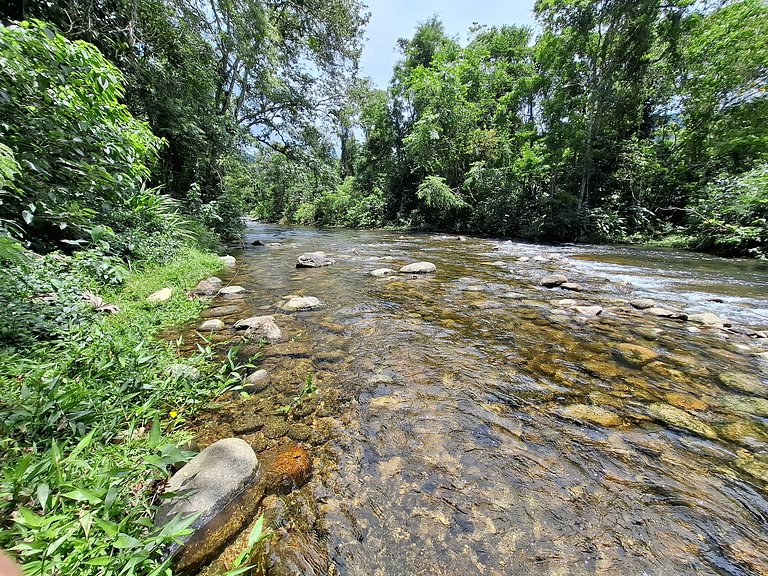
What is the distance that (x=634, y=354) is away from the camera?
120 inches

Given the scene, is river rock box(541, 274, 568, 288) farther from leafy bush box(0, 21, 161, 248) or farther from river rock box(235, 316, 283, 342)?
leafy bush box(0, 21, 161, 248)

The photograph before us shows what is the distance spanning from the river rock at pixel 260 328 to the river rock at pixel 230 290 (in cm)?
137

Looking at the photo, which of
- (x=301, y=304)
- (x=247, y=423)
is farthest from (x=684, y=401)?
(x=301, y=304)

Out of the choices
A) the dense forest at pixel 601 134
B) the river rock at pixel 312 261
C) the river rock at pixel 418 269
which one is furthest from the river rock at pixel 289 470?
the dense forest at pixel 601 134

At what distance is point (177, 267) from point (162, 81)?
16.4 ft

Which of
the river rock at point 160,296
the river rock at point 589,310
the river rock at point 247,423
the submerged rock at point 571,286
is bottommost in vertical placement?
the river rock at point 247,423

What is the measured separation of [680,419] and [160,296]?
18.0 feet

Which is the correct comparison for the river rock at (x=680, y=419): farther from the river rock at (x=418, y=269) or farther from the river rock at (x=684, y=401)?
the river rock at (x=418, y=269)

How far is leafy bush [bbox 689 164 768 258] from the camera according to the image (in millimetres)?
8555

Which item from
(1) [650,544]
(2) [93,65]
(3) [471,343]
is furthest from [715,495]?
(2) [93,65]

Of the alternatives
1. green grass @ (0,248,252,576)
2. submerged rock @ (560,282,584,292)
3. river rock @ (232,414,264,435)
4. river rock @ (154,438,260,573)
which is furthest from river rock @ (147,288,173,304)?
submerged rock @ (560,282,584,292)

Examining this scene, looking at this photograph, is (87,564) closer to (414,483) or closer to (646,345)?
(414,483)

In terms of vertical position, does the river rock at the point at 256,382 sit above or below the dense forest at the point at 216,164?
below

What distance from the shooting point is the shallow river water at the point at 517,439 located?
1.34m
